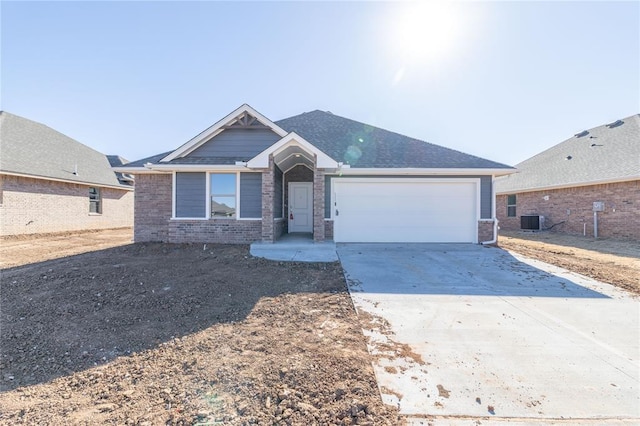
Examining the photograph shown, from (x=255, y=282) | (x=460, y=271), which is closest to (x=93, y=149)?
(x=255, y=282)

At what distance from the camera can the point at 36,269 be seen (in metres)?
7.32

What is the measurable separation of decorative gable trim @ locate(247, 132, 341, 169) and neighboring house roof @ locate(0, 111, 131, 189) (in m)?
12.4

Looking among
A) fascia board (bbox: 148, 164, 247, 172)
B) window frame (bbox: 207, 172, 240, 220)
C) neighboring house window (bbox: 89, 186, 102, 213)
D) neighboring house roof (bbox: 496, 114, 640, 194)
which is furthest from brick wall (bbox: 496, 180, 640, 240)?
neighboring house window (bbox: 89, 186, 102, 213)

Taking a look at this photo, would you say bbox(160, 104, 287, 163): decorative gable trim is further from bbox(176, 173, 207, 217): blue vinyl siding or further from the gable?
bbox(176, 173, 207, 217): blue vinyl siding

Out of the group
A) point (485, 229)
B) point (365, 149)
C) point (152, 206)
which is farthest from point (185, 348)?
point (485, 229)

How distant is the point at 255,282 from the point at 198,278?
4.37 feet

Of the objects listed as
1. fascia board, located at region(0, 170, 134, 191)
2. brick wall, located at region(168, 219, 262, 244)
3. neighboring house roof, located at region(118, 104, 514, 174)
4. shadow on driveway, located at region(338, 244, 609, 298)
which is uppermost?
neighboring house roof, located at region(118, 104, 514, 174)

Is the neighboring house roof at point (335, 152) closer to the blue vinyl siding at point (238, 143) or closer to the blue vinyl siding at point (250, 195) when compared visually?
the blue vinyl siding at point (238, 143)

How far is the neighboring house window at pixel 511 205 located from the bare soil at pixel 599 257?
556 cm

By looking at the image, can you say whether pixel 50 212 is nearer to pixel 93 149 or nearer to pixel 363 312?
pixel 93 149

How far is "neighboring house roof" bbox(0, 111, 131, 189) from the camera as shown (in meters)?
14.1

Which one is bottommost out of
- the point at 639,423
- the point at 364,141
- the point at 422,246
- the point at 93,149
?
the point at 639,423

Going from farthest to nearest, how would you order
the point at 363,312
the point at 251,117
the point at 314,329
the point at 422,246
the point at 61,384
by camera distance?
1. the point at 251,117
2. the point at 422,246
3. the point at 363,312
4. the point at 314,329
5. the point at 61,384

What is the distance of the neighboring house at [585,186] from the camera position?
1298 centimetres
